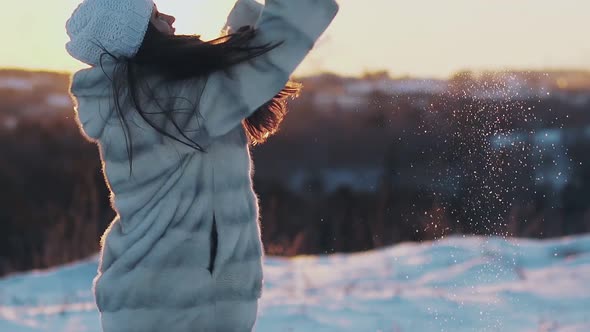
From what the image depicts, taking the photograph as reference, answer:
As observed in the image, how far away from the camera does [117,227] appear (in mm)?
2598

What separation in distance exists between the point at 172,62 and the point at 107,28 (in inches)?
7.1

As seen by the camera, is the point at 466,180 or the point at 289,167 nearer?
the point at 466,180

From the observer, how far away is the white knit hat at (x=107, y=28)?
2.45 meters

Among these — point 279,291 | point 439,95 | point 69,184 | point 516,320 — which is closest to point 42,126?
point 69,184

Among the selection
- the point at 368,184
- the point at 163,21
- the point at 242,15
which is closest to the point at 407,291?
the point at 242,15

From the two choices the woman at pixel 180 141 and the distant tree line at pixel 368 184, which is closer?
the woman at pixel 180 141

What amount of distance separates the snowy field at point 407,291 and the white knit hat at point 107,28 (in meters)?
2.53

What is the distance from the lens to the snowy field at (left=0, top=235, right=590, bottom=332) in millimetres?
4977

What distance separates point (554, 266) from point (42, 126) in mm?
10290

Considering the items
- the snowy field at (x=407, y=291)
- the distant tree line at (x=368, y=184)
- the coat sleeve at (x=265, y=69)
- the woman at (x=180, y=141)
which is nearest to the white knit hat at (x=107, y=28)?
the woman at (x=180, y=141)

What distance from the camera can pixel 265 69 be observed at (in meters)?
2.44

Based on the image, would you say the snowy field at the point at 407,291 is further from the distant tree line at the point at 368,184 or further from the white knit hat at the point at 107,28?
the white knit hat at the point at 107,28

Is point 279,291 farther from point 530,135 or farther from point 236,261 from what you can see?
point 530,135

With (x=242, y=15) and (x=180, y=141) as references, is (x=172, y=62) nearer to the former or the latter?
(x=180, y=141)
